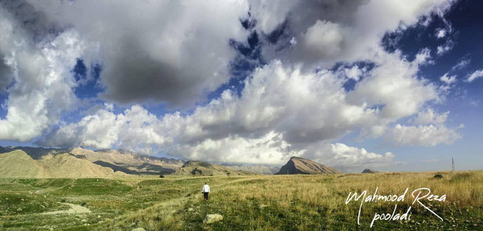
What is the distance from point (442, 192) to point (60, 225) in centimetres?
3348

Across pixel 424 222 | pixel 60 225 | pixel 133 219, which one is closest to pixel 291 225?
pixel 424 222

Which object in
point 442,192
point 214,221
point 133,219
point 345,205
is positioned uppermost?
point 442,192

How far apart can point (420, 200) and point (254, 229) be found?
34.0ft

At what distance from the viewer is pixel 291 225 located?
12438 millimetres

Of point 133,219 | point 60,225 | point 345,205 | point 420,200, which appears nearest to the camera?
point 420,200

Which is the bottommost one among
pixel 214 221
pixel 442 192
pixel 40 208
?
pixel 40 208

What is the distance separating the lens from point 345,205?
15.2 meters

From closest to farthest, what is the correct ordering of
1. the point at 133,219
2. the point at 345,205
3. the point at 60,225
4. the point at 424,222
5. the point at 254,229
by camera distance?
1. the point at 424,222
2. the point at 254,229
3. the point at 345,205
4. the point at 133,219
5. the point at 60,225

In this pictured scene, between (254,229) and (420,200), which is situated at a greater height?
(420,200)

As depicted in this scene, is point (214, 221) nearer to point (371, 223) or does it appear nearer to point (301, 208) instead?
point (301, 208)

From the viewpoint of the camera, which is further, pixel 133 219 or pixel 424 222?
pixel 133 219

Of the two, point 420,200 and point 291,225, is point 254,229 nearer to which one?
point 291,225

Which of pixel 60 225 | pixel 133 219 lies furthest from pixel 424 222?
pixel 60 225

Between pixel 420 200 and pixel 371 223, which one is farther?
pixel 420 200
